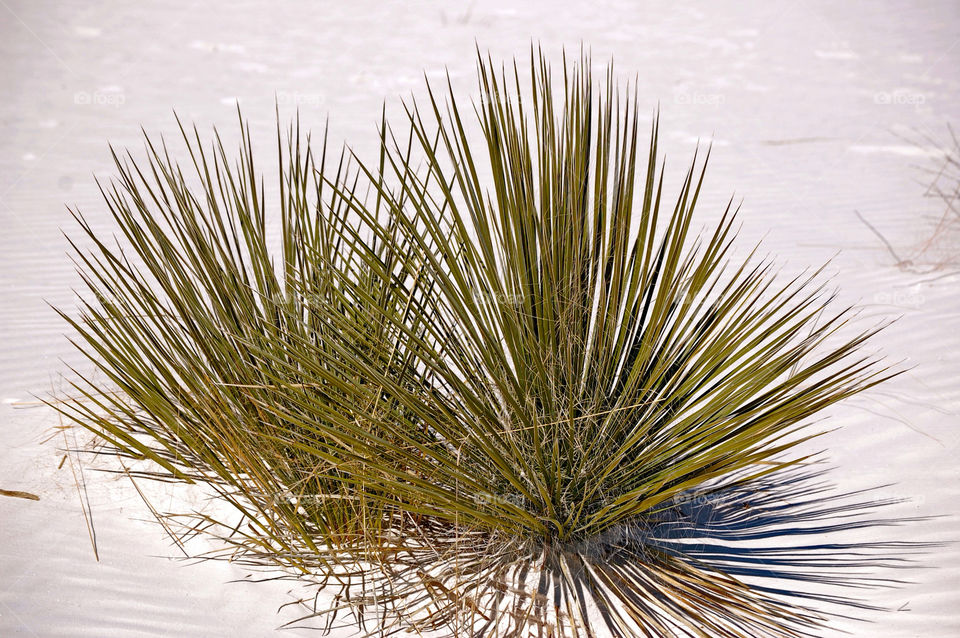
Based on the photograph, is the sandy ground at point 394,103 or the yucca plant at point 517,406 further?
the sandy ground at point 394,103

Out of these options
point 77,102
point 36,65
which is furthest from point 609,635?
point 36,65

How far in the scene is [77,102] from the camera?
395 inches

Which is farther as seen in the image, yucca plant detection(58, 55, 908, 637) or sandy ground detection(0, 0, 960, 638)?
sandy ground detection(0, 0, 960, 638)

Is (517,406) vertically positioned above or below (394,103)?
above

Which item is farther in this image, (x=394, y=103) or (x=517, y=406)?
(x=394, y=103)

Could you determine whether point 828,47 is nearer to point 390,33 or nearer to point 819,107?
point 819,107

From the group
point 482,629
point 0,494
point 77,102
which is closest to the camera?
point 482,629

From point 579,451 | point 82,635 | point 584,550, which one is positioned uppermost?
point 579,451

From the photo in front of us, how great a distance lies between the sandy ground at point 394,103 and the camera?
8.66ft

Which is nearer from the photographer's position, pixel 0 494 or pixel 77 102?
pixel 0 494

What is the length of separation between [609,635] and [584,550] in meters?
0.26

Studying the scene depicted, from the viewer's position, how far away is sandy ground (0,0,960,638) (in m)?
2.64

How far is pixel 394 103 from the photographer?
9969mm

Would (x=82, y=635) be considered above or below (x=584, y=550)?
below
